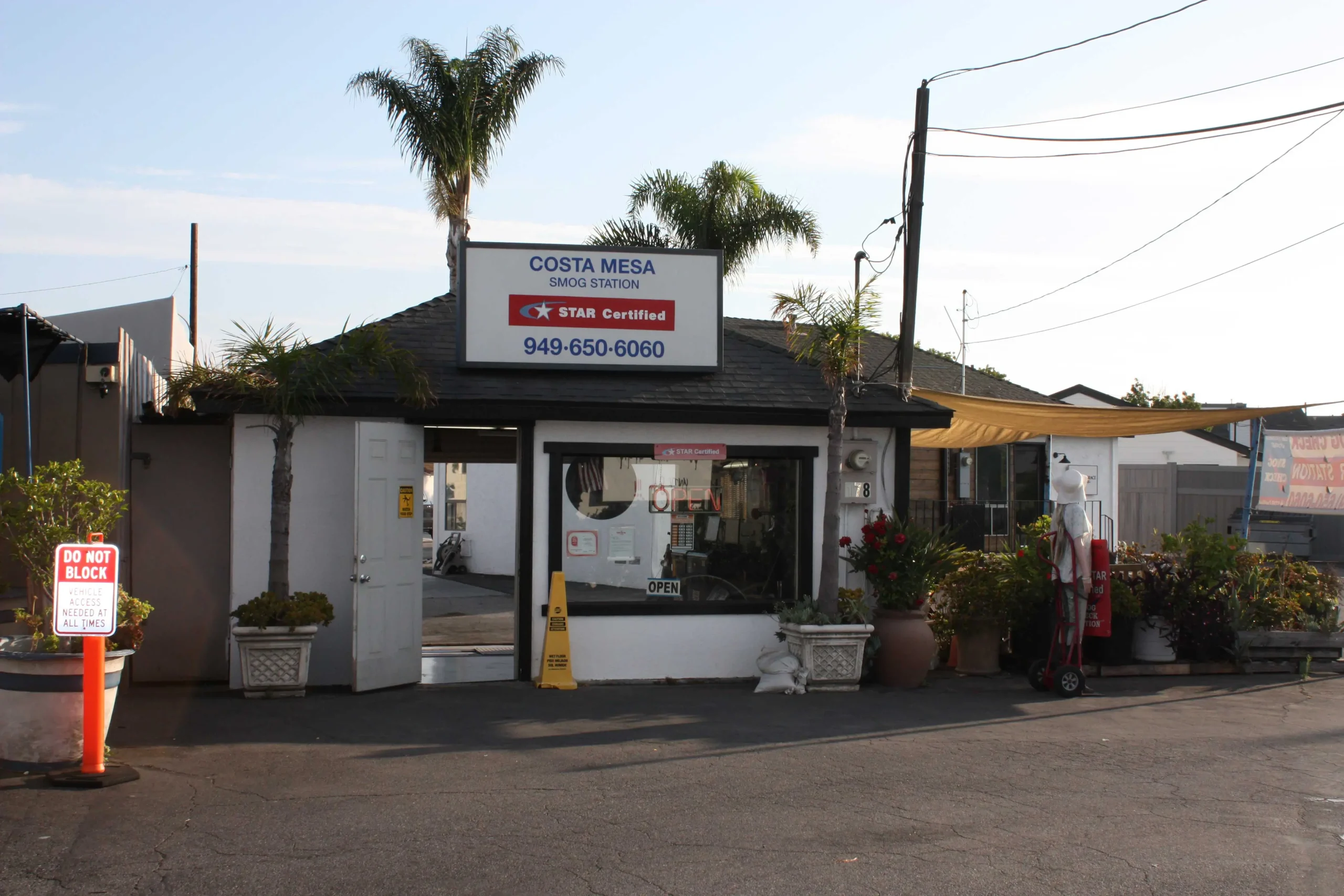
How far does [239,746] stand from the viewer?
309 inches

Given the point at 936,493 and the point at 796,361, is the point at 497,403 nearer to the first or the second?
the point at 796,361

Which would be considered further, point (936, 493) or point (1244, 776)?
point (936, 493)

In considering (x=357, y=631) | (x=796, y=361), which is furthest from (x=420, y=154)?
(x=357, y=631)

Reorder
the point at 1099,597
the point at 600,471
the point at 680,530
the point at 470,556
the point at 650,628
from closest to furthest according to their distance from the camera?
the point at 1099,597, the point at 650,628, the point at 600,471, the point at 680,530, the point at 470,556

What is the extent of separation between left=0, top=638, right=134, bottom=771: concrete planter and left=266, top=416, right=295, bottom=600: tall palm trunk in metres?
2.88

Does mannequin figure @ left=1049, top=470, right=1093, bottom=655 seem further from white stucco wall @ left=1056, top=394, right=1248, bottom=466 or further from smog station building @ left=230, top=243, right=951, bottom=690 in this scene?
white stucco wall @ left=1056, top=394, right=1248, bottom=466

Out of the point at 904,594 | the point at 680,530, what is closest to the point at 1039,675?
the point at 904,594

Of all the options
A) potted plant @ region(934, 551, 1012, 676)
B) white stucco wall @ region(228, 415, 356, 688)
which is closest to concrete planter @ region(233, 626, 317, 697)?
white stucco wall @ region(228, 415, 356, 688)

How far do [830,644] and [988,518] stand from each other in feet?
34.6

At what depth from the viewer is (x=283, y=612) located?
9.67 meters

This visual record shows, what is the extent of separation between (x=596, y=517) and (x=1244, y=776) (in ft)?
19.3

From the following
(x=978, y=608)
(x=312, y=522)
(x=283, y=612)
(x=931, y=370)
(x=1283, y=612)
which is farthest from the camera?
(x=931, y=370)

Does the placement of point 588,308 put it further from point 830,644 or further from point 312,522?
point 830,644

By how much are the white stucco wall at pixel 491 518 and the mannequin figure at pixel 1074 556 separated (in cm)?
1527
